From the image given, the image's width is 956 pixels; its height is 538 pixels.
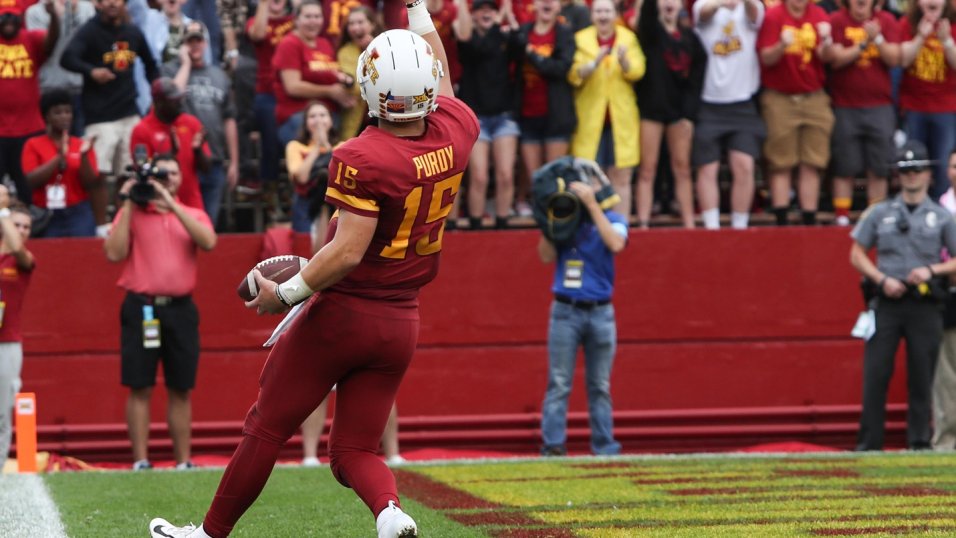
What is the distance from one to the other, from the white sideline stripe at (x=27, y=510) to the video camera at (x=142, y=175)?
2.22m

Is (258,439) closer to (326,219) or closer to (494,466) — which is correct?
(494,466)

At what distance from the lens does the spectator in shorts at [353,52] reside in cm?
1323

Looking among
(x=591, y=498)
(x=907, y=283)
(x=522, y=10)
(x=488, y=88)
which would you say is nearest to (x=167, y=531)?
(x=591, y=498)

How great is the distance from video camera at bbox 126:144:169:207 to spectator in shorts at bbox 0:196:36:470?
94cm

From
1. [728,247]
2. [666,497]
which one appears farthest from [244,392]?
[666,497]

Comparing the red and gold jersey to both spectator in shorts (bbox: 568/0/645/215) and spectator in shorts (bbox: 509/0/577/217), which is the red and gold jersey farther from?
spectator in shorts (bbox: 568/0/645/215)

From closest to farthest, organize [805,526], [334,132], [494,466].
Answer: [805,526] → [494,466] → [334,132]

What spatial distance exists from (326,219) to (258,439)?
6.10 m

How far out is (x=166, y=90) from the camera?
12.5m

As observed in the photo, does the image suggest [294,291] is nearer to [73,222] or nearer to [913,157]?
[913,157]

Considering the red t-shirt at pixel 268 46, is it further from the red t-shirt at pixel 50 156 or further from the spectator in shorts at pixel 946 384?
the spectator in shorts at pixel 946 384

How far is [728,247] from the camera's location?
14039 millimetres

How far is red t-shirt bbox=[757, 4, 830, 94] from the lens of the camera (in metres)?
13.6

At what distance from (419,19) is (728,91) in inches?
294
